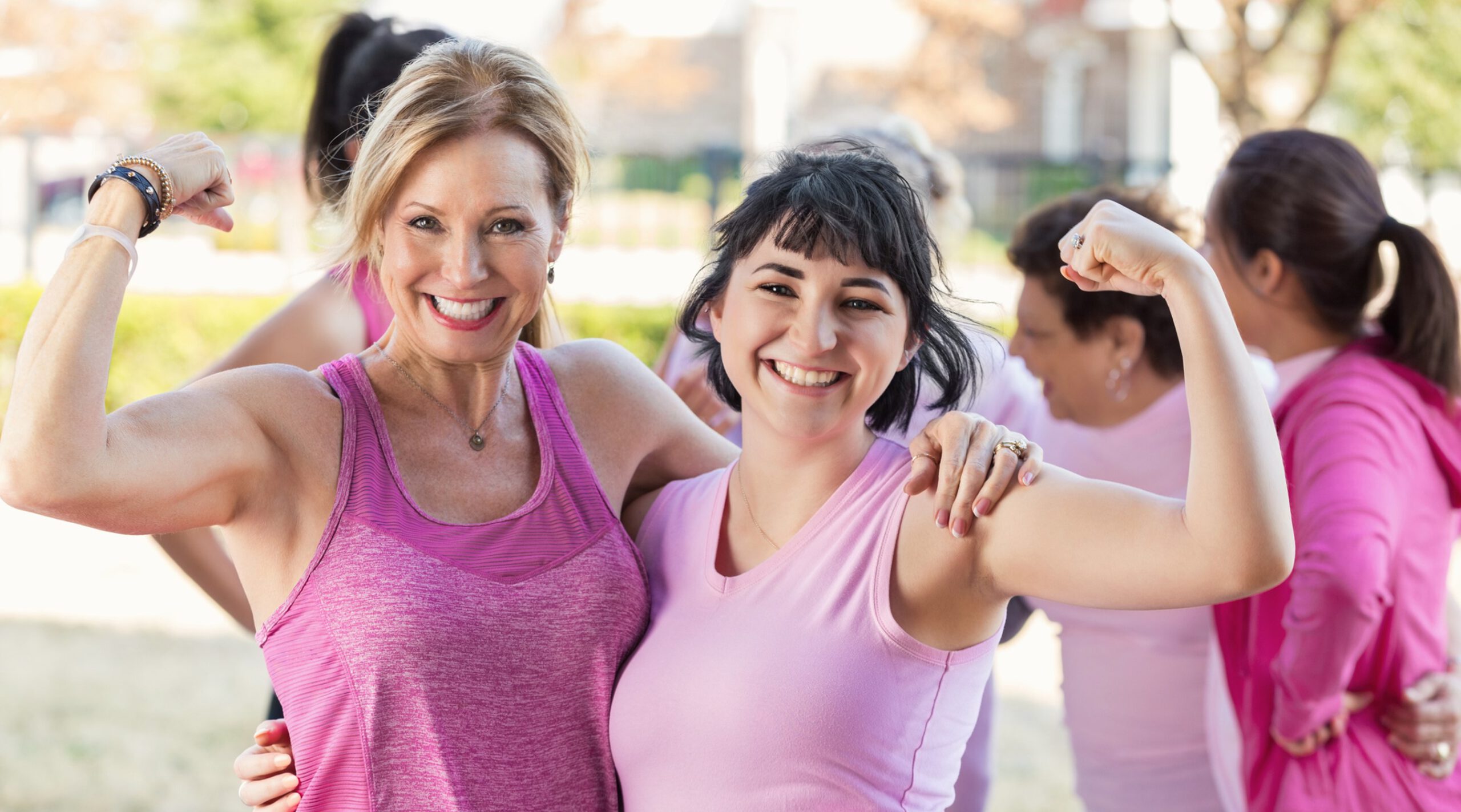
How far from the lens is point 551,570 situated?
79.0 inches

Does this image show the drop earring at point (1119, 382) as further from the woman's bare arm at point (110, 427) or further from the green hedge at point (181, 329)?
the green hedge at point (181, 329)

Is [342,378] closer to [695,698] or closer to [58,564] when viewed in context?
[695,698]

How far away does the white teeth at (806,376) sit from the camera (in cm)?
191

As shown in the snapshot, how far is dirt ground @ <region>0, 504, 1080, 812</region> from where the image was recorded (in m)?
5.03

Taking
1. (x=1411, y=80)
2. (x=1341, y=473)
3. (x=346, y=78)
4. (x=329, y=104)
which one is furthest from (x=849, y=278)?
(x=1411, y=80)

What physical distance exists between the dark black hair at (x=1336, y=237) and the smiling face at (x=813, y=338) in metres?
1.28

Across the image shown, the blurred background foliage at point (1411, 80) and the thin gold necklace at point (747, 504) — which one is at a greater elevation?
the thin gold necklace at point (747, 504)

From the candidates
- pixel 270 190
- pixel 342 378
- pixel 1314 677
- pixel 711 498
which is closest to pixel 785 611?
pixel 711 498

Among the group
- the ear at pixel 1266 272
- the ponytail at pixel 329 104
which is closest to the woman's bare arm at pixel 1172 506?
the ear at pixel 1266 272

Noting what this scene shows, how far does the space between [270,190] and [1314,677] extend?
1508 cm

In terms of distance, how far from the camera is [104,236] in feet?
5.62

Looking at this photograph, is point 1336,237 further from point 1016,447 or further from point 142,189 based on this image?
point 142,189

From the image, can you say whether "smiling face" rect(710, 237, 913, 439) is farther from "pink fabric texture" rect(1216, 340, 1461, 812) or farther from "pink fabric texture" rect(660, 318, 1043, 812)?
"pink fabric texture" rect(1216, 340, 1461, 812)

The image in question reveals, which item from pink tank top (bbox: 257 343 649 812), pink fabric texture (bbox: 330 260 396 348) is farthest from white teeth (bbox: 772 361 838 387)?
pink fabric texture (bbox: 330 260 396 348)
